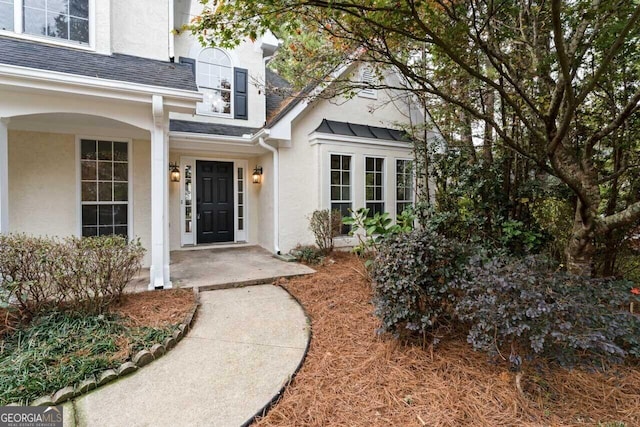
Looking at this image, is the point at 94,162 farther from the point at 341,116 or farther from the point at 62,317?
the point at 341,116

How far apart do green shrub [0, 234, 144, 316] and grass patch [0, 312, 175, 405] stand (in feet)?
0.67

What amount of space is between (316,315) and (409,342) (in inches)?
51.7

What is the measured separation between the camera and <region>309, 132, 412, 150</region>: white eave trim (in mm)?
7512

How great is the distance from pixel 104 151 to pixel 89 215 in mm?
1299

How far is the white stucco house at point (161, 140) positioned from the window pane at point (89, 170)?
0.02 m

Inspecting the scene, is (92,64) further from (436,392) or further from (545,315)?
(545,315)

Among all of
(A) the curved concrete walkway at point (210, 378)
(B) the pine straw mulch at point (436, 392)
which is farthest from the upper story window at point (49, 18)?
(B) the pine straw mulch at point (436, 392)

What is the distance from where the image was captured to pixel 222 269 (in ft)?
19.1

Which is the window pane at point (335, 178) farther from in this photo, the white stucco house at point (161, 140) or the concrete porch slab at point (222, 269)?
the concrete porch slab at point (222, 269)

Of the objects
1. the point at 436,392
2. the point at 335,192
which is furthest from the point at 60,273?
the point at 335,192

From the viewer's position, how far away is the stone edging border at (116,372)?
2393mm

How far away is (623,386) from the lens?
2.52 metres

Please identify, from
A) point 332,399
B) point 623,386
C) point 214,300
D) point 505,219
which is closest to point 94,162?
point 214,300

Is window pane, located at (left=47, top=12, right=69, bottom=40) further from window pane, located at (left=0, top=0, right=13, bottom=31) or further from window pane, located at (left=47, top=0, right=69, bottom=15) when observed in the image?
window pane, located at (left=0, top=0, right=13, bottom=31)
